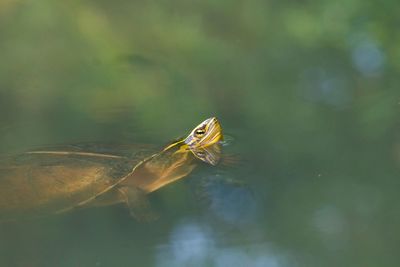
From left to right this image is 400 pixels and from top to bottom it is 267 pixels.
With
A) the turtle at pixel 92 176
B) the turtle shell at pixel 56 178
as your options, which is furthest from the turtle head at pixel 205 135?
the turtle shell at pixel 56 178

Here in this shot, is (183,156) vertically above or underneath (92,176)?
above

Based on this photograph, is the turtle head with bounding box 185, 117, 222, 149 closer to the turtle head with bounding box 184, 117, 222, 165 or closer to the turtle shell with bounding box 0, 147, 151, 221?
the turtle head with bounding box 184, 117, 222, 165

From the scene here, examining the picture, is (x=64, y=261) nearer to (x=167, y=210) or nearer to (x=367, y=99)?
(x=167, y=210)

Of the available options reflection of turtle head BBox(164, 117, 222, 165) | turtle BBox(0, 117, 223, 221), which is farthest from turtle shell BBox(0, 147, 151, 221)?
reflection of turtle head BBox(164, 117, 222, 165)

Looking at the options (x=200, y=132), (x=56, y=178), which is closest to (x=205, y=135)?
(x=200, y=132)

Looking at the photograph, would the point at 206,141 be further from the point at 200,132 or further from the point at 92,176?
the point at 92,176

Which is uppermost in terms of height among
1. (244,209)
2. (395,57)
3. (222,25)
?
(395,57)

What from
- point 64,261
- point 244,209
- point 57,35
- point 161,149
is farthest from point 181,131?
point 57,35
